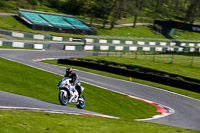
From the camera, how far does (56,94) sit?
1673cm

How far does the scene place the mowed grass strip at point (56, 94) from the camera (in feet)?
52.2

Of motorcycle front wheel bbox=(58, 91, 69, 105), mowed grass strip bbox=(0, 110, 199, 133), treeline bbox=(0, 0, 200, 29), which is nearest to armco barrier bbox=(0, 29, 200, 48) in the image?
treeline bbox=(0, 0, 200, 29)

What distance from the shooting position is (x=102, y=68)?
30188 mm

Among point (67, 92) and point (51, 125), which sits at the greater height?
point (67, 92)

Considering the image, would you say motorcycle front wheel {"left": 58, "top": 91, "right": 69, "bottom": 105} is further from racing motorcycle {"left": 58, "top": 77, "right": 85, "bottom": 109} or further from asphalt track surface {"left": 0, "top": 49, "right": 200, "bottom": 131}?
asphalt track surface {"left": 0, "top": 49, "right": 200, "bottom": 131}

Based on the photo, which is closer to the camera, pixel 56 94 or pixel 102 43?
pixel 56 94

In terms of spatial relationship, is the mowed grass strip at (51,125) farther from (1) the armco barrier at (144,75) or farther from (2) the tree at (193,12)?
(2) the tree at (193,12)

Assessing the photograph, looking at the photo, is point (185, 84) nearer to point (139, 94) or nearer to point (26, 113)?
point (139, 94)

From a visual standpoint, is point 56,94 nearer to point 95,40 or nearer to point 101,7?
point 95,40

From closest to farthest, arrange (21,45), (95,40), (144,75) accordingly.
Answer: (144,75) → (21,45) → (95,40)

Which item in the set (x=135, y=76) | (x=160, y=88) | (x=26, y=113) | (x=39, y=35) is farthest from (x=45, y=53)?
(x=26, y=113)

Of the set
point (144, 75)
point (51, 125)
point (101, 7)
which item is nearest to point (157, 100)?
point (144, 75)

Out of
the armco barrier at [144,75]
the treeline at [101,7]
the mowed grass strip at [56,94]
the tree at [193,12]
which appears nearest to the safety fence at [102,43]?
the treeline at [101,7]

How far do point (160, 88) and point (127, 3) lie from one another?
2144 inches
